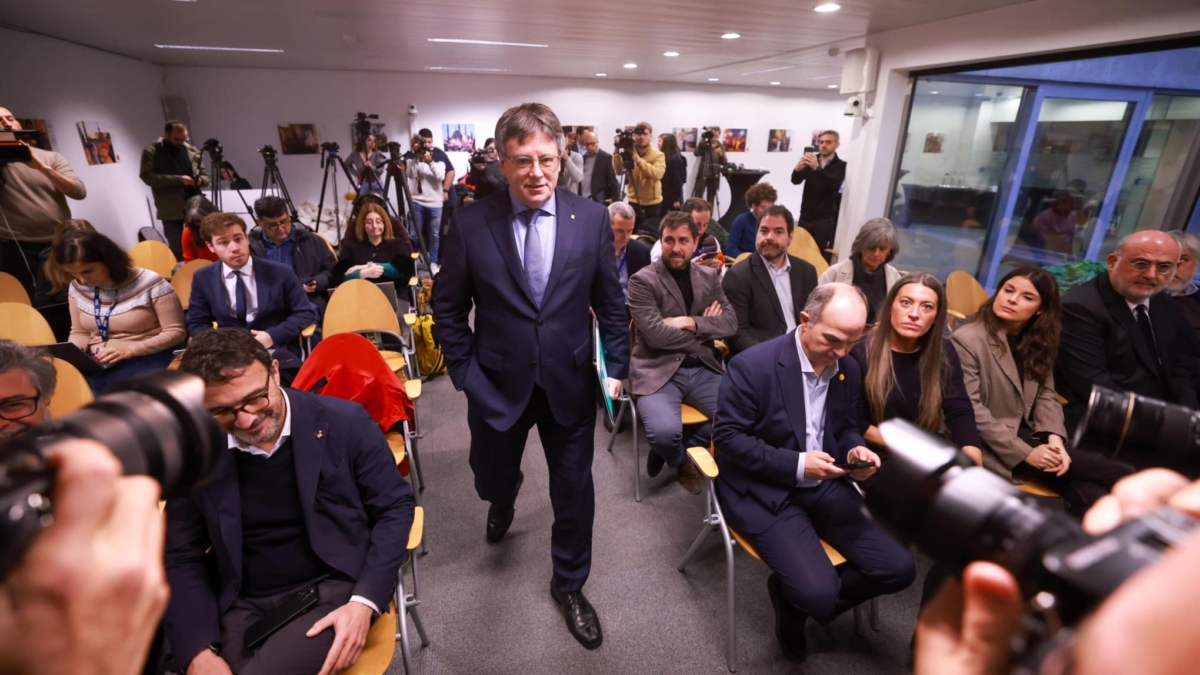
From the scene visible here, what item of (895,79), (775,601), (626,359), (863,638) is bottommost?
(863,638)

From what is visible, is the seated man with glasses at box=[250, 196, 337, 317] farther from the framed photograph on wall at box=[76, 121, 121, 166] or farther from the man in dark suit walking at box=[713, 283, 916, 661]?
the framed photograph on wall at box=[76, 121, 121, 166]

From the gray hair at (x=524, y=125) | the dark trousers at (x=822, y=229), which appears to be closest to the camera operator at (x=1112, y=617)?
the gray hair at (x=524, y=125)

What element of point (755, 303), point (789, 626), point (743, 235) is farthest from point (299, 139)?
point (789, 626)

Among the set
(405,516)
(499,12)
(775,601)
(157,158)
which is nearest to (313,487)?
(405,516)

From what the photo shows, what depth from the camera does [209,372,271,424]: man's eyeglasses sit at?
4.08 ft

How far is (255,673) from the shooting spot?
1213 millimetres

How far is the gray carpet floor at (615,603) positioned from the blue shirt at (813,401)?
2.25 ft

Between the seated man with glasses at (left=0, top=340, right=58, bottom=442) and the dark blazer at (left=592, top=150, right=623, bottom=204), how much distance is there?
5506mm

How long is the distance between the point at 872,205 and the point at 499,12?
13.1 feet

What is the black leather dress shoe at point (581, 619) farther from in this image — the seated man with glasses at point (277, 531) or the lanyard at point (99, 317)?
the lanyard at point (99, 317)

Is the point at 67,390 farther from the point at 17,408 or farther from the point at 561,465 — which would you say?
the point at 561,465

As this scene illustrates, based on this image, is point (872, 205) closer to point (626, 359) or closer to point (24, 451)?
point (626, 359)

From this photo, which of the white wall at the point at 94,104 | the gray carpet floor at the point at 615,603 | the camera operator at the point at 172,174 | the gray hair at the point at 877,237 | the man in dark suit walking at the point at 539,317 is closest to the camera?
the man in dark suit walking at the point at 539,317

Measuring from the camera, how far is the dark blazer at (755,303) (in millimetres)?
2975
